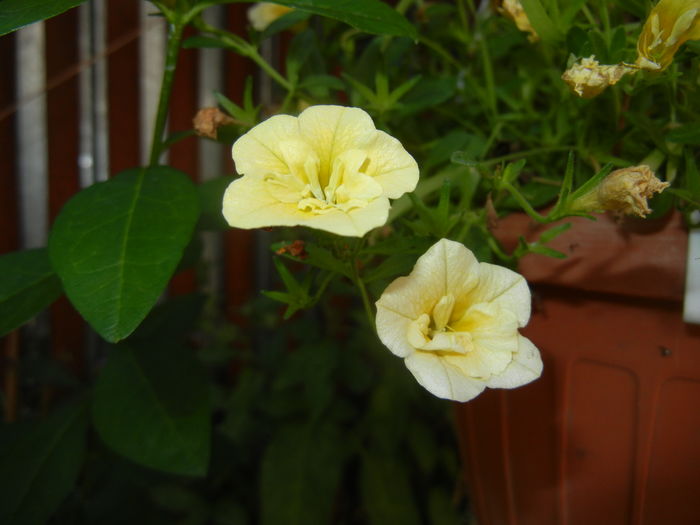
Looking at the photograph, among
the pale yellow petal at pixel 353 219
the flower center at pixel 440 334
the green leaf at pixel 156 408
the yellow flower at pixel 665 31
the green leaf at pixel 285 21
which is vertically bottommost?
the green leaf at pixel 156 408

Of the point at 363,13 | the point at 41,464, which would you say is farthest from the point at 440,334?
the point at 41,464

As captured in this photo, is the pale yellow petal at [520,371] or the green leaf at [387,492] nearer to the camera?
the pale yellow petal at [520,371]

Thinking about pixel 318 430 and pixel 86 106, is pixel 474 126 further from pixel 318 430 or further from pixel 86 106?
pixel 86 106

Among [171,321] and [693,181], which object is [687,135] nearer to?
[693,181]

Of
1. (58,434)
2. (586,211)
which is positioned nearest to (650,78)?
(586,211)

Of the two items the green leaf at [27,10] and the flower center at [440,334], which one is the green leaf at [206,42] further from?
the flower center at [440,334]

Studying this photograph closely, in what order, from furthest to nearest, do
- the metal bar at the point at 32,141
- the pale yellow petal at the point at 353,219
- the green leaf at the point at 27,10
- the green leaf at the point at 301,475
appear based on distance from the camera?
1. the metal bar at the point at 32,141
2. the green leaf at the point at 301,475
3. the green leaf at the point at 27,10
4. the pale yellow petal at the point at 353,219

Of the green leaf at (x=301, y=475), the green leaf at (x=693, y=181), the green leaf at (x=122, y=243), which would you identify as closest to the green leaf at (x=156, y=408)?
the green leaf at (x=122, y=243)

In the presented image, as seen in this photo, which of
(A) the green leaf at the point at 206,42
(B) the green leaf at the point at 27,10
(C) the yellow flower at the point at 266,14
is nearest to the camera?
(B) the green leaf at the point at 27,10
